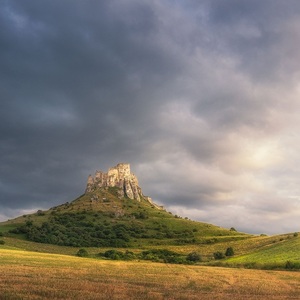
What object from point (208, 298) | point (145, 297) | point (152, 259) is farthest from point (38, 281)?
point (152, 259)

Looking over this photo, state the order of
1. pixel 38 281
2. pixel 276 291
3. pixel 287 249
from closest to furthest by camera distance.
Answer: pixel 38 281, pixel 276 291, pixel 287 249

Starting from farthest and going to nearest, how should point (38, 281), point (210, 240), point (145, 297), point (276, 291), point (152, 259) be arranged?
point (210, 240), point (152, 259), point (276, 291), point (38, 281), point (145, 297)

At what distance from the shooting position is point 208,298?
31688mm

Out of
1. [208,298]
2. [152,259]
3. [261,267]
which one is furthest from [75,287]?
[152,259]

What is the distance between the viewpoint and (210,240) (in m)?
187

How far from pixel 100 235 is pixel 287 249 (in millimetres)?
108748

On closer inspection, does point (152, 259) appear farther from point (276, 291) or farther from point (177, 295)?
point (177, 295)

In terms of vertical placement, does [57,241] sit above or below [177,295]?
above

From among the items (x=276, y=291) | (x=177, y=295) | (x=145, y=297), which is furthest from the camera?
(x=276, y=291)

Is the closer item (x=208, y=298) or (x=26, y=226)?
(x=208, y=298)

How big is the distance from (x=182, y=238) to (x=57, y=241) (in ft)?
215

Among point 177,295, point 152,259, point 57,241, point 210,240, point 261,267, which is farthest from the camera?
point 210,240

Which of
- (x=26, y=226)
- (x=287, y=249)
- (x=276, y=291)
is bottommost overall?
(x=276, y=291)

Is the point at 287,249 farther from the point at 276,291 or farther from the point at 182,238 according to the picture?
the point at 182,238
